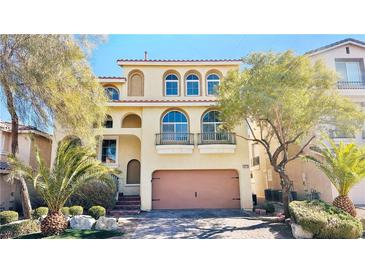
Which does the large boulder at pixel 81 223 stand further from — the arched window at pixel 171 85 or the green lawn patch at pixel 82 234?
the arched window at pixel 171 85

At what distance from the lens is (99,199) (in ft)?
36.9

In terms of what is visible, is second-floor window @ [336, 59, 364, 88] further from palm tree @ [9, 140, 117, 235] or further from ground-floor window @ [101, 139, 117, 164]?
palm tree @ [9, 140, 117, 235]

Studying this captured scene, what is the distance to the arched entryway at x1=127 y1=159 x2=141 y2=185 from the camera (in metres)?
13.9

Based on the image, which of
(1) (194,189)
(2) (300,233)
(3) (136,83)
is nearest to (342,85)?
(2) (300,233)

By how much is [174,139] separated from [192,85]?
13.9ft

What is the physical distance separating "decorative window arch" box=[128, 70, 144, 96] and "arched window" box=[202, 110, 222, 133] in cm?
449

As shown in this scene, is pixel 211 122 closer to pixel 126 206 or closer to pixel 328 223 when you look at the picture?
pixel 126 206

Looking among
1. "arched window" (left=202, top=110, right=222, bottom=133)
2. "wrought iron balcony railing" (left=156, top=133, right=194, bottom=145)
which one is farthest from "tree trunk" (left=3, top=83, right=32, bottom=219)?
"arched window" (left=202, top=110, right=222, bottom=133)

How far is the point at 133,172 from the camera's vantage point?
1405cm

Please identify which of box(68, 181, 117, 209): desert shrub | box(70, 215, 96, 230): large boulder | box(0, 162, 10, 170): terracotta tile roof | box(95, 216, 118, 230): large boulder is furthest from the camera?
box(0, 162, 10, 170): terracotta tile roof
